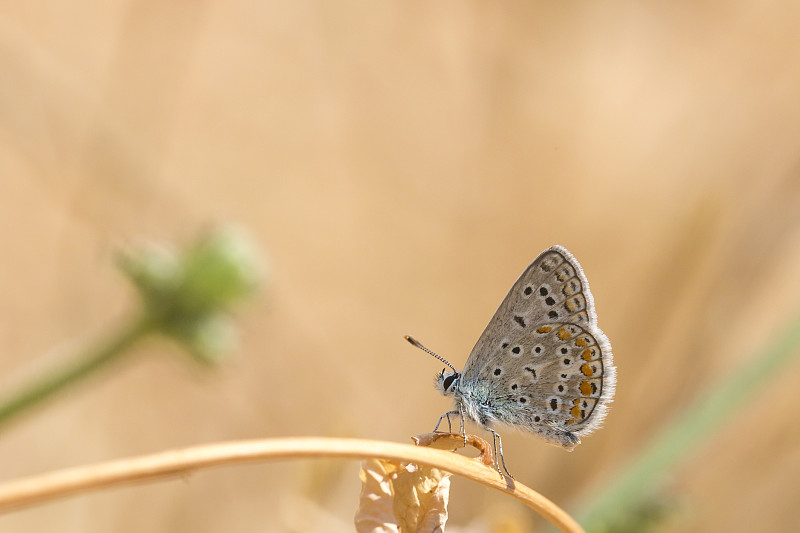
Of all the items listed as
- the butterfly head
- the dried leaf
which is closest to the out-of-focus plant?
the butterfly head

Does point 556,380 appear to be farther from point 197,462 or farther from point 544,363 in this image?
point 197,462

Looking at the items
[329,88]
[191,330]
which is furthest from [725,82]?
[191,330]

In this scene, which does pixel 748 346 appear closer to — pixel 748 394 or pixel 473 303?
pixel 473 303

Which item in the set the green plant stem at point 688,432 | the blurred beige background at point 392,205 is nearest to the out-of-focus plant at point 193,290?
the blurred beige background at point 392,205

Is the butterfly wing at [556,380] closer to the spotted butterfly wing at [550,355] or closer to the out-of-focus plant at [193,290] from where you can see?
the spotted butterfly wing at [550,355]

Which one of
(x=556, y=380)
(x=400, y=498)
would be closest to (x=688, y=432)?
(x=556, y=380)

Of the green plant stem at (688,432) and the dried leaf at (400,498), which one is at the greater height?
the green plant stem at (688,432)

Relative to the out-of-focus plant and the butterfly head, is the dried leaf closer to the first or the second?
the butterfly head

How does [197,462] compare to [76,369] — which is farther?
[76,369]
